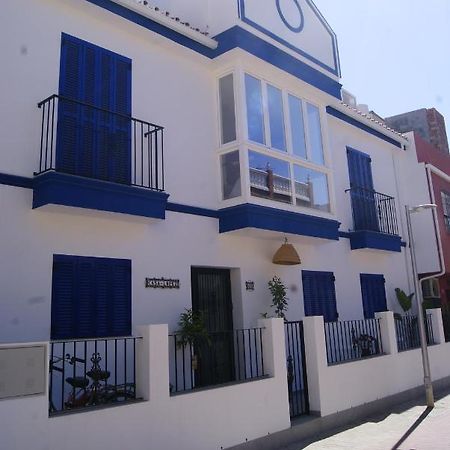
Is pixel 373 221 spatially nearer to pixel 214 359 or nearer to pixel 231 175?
pixel 231 175

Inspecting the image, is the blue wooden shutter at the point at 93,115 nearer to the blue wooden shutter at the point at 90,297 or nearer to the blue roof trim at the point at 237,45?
the blue roof trim at the point at 237,45

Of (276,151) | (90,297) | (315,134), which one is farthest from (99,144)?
(315,134)

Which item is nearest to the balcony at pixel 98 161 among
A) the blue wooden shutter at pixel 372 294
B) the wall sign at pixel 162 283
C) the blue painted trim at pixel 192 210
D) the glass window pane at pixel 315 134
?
the blue painted trim at pixel 192 210

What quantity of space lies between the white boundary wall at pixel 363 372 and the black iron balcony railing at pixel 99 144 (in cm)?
380


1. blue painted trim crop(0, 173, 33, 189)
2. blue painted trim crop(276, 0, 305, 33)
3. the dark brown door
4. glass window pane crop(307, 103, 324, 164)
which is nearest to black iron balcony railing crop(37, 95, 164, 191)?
blue painted trim crop(0, 173, 33, 189)

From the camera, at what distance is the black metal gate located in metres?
8.73

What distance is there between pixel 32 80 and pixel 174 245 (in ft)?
11.2

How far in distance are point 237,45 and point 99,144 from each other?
11.3ft

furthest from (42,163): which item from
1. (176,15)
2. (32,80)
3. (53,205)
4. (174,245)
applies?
(176,15)

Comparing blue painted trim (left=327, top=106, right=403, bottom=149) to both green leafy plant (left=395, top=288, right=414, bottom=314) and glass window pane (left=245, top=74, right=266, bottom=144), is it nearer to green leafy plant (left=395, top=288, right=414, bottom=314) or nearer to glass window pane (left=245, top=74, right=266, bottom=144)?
glass window pane (left=245, top=74, right=266, bottom=144)

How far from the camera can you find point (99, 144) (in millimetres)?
8109

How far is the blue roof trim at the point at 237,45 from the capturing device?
891 cm

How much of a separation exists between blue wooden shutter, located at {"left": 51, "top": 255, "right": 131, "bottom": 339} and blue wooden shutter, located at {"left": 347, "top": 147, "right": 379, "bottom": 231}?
735cm

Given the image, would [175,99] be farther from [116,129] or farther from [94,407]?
[94,407]
